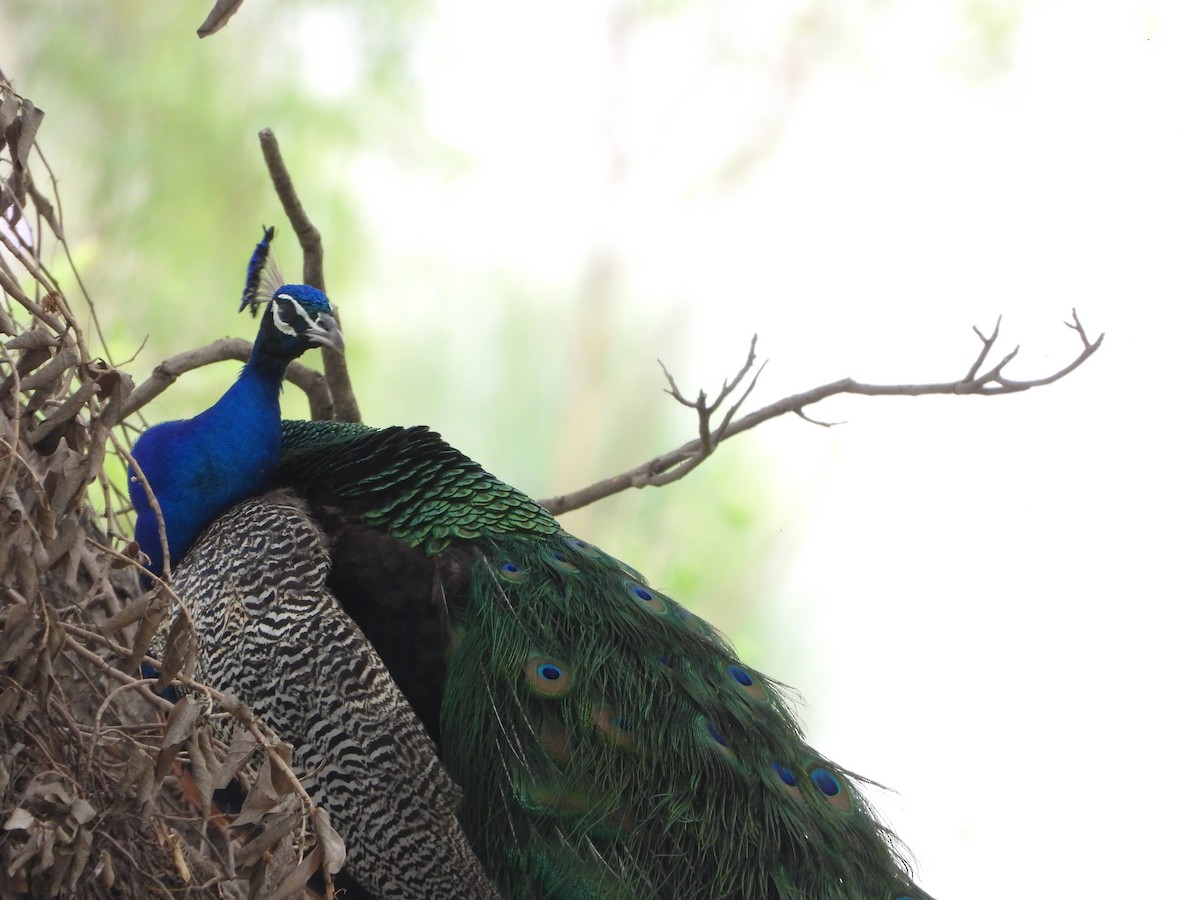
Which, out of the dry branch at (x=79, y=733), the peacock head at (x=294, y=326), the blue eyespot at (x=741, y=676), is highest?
the peacock head at (x=294, y=326)

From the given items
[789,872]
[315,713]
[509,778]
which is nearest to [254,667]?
[315,713]

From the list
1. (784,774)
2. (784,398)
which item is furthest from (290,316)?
(784,774)

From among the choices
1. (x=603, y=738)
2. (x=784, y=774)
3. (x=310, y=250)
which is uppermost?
(x=310, y=250)

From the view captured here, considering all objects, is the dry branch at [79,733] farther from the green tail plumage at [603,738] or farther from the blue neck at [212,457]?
the blue neck at [212,457]

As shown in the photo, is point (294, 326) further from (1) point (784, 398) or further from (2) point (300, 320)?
(1) point (784, 398)

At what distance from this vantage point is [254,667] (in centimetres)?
165

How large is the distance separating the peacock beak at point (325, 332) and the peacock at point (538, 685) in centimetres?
7

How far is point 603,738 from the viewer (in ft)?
5.35

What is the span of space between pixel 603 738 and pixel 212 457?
0.78m

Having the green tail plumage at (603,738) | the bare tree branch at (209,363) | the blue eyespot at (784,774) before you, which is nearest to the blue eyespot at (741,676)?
the green tail plumage at (603,738)

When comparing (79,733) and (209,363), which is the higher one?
(209,363)

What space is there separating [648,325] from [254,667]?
3404 mm

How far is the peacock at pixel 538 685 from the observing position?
1.58 m

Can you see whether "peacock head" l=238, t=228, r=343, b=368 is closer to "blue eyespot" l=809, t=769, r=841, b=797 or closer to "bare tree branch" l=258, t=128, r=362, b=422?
"bare tree branch" l=258, t=128, r=362, b=422
